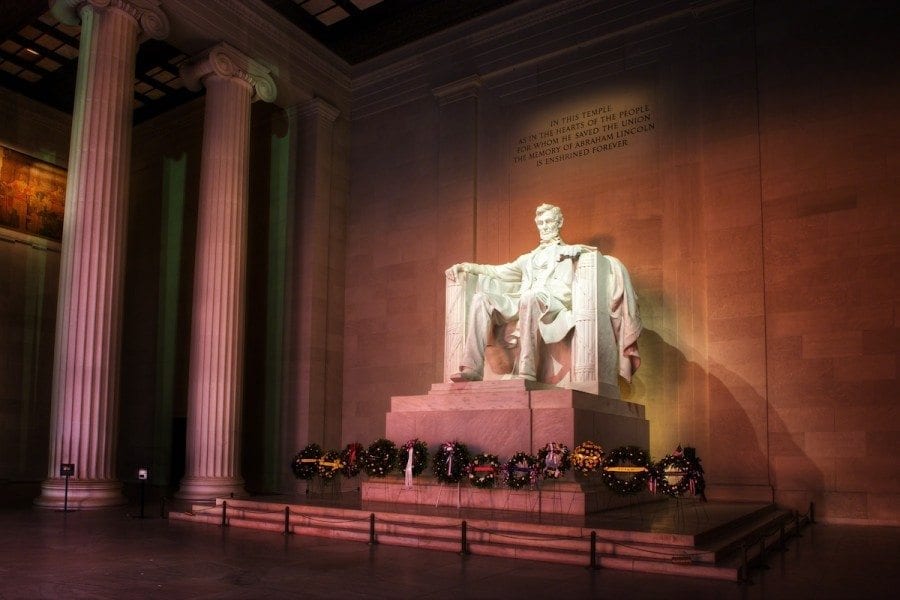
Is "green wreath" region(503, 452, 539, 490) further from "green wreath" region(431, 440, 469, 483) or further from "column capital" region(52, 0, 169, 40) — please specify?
"column capital" region(52, 0, 169, 40)

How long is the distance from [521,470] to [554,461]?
40 centimetres

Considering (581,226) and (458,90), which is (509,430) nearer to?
(581,226)

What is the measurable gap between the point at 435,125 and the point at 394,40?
1983 millimetres

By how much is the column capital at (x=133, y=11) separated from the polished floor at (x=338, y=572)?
7972 mm

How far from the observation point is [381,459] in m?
10.3

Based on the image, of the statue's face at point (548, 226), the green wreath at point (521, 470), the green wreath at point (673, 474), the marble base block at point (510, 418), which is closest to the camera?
the green wreath at point (673, 474)

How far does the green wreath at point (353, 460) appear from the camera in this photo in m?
10.5

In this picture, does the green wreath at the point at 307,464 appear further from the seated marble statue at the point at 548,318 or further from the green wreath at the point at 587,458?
the green wreath at the point at 587,458

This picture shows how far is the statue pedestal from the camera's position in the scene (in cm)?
912

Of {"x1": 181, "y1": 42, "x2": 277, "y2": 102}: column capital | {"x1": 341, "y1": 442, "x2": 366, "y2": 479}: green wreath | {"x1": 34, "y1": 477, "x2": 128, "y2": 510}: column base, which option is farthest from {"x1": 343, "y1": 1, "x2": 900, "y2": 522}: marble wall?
{"x1": 34, "y1": 477, "x2": 128, "y2": 510}: column base

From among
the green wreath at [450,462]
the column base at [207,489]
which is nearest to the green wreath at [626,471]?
the green wreath at [450,462]

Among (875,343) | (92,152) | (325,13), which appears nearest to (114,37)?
(92,152)

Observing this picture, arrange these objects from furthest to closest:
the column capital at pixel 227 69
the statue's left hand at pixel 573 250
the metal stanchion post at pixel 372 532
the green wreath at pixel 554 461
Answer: the column capital at pixel 227 69 → the statue's left hand at pixel 573 250 → the green wreath at pixel 554 461 → the metal stanchion post at pixel 372 532

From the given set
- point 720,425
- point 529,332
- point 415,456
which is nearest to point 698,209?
point 720,425
